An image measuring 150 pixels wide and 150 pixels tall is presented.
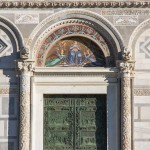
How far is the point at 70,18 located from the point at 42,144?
2510mm

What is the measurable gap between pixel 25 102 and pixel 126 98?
1.90 metres

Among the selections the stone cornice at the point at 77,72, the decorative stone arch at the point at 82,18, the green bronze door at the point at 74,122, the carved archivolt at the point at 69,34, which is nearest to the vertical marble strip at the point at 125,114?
the stone cornice at the point at 77,72

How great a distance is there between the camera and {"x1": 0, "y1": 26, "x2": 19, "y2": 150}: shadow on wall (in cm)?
1065

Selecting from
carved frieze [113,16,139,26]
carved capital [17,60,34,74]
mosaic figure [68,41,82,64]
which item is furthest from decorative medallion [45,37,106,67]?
carved frieze [113,16,139,26]

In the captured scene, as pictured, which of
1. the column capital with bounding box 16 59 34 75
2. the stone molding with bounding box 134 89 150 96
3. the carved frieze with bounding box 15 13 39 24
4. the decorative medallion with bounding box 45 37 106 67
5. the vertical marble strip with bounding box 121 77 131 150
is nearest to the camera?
the vertical marble strip with bounding box 121 77 131 150

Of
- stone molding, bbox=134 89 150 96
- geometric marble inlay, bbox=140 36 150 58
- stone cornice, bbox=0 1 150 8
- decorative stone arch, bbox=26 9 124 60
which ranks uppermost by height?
stone cornice, bbox=0 1 150 8

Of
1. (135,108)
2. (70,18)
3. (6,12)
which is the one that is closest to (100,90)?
(135,108)

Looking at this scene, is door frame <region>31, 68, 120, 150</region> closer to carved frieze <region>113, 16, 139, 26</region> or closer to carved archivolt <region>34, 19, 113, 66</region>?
carved archivolt <region>34, 19, 113, 66</region>

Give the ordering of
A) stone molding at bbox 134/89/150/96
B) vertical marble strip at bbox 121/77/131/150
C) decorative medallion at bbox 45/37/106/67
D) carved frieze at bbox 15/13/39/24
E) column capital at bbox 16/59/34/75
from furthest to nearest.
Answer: decorative medallion at bbox 45/37/106/67 < carved frieze at bbox 15/13/39/24 < stone molding at bbox 134/89/150/96 < column capital at bbox 16/59/34/75 < vertical marble strip at bbox 121/77/131/150

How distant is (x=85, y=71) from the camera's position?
10.7 m

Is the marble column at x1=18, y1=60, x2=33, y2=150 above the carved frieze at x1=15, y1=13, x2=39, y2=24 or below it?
below

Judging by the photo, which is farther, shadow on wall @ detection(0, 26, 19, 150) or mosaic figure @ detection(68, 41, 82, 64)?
mosaic figure @ detection(68, 41, 82, 64)

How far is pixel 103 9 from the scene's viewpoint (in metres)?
10.9

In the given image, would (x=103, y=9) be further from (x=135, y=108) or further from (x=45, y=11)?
(x=135, y=108)
